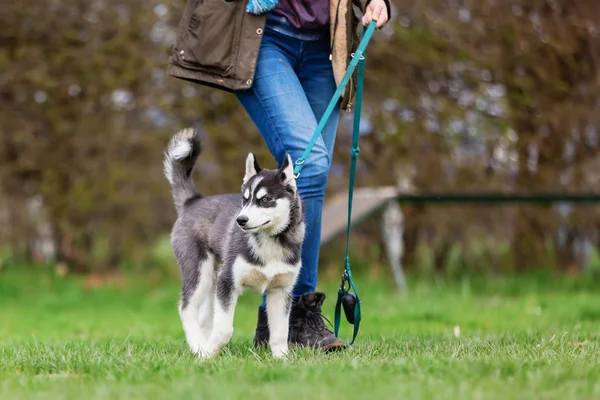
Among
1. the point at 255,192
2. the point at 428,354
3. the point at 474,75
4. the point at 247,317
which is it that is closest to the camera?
the point at 428,354

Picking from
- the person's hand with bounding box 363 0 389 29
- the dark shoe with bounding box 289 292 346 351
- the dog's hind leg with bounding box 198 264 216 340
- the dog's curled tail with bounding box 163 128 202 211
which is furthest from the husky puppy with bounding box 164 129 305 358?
the person's hand with bounding box 363 0 389 29

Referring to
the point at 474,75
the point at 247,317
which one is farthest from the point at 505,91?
the point at 247,317

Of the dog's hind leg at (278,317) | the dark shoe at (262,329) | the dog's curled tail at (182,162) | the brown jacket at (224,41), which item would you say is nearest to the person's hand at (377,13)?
the brown jacket at (224,41)

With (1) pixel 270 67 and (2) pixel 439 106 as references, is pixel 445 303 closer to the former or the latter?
(2) pixel 439 106

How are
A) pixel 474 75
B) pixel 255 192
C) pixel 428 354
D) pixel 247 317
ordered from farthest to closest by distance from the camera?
pixel 474 75
pixel 247 317
pixel 255 192
pixel 428 354

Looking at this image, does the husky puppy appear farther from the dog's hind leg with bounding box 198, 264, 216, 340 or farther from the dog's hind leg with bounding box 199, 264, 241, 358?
the dog's hind leg with bounding box 198, 264, 216, 340

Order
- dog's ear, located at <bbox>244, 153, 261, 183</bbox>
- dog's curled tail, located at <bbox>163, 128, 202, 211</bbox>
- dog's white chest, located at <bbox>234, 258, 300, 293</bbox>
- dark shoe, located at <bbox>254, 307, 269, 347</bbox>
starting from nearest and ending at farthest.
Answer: dog's white chest, located at <bbox>234, 258, 300, 293</bbox>, dog's ear, located at <bbox>244, 153, 261, 183</bbox>, dark shoe, located at <bbox>254, 307, 269, 347</bbox>, dog's curled tail, located at <bbox>163, 128, 202, 211</bbox>

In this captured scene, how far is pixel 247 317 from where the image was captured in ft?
23.6

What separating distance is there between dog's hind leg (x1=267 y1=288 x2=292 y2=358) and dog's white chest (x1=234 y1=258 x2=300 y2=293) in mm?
48

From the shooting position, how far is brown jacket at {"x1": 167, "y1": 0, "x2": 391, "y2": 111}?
3.82m

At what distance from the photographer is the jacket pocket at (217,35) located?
151 inches

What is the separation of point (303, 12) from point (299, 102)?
385 millimetres

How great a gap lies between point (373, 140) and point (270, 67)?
4502 mm

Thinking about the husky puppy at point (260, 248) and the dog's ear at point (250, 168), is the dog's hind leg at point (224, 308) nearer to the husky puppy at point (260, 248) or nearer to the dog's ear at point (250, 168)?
the husky puppy at point (260, 248)
